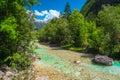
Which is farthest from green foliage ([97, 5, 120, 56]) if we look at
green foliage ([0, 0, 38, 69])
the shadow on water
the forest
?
green foliage ([0, 0, 38, 69])

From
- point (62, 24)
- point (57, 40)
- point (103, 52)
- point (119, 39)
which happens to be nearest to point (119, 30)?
point (119, 39)

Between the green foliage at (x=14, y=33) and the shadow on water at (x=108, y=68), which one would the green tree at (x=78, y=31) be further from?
the green foliage at (x=14, y=33)

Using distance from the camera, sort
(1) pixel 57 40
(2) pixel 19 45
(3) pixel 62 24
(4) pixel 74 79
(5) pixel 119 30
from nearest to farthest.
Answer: (4) pixel 74 79
(2) pixel 19 45
(5) pixel 119 30
(3) pixel 62 24
(1) pixel 57 40

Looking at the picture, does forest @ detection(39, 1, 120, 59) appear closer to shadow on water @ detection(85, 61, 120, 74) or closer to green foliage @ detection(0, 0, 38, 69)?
shadow on water @ detection(85, 61, 120, 74)

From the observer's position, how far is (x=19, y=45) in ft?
111

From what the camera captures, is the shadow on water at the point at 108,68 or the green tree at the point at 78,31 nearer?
the shadow on water at the point at 108,68

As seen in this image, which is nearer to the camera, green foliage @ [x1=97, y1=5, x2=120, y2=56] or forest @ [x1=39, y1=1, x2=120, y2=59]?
green foliage @ [x1=97, y1=5, x2=120, y2=56]

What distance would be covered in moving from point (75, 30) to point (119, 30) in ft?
81.7

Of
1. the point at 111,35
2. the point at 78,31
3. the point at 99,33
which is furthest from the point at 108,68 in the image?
the point at 78,31

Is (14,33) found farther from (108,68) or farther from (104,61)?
(104,61)

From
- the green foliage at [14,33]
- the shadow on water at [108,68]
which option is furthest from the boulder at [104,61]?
the green foliage at [14,33]

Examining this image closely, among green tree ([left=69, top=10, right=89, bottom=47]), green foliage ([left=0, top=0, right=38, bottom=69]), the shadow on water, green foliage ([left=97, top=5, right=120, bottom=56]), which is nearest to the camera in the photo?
green foliage ([left=0, top=0, right=38, bottom=69])

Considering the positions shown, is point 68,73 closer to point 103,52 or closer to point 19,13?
point 19,13

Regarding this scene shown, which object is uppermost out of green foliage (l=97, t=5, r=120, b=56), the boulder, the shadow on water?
green foliage (l=97, t=5, r=120, b=56)
